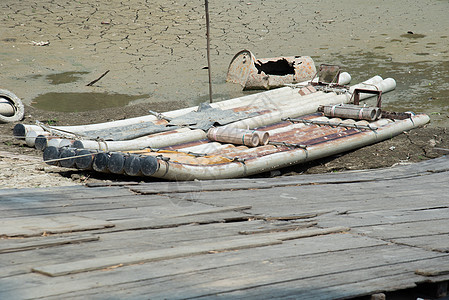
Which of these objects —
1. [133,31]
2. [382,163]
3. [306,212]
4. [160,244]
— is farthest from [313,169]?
[133,31]

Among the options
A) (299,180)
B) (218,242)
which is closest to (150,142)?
(299,180)

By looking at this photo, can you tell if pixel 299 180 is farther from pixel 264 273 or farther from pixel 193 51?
pixel 193 51

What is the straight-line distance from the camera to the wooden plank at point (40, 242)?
112 inches

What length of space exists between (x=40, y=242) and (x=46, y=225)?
14.5 inches

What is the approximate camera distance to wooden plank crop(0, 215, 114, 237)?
3135 millimetres

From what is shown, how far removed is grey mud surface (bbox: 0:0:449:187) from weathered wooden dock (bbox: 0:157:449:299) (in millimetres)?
3245

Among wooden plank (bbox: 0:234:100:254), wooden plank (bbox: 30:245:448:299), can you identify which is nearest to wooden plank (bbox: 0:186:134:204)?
wooden plank (bbox: 0:234:100:254)

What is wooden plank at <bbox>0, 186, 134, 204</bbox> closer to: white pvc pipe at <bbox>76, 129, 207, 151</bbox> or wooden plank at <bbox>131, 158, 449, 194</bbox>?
wooden plank at <bbox>131, 158, 449, 194</bbox>

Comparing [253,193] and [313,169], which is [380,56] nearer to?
[313,169]

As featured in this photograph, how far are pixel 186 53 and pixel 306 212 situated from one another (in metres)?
12.5

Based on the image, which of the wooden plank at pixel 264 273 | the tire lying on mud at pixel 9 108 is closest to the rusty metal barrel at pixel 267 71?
the tire lying on mud at pixel 9 108

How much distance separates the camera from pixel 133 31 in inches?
706

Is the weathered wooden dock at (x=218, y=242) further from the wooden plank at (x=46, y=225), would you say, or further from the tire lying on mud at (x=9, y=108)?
the tire lying on mud at (x=9, y=108)

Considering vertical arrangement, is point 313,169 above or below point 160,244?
below
